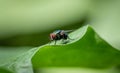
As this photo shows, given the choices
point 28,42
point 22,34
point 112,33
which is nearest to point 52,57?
point 112,33

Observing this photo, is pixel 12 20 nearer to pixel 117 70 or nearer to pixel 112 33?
pixel 112 33

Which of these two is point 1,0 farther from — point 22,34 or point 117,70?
point 117,70

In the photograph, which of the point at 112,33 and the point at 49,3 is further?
the point at 49,3

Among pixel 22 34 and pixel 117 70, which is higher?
pixel 22 34

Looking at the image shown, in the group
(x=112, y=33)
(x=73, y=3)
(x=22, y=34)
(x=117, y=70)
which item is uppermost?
(x=73, y=3)

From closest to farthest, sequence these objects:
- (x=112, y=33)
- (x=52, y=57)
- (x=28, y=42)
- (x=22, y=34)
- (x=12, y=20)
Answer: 1. (x=52, y=57)
2. (x=112, y=33)
3. (x=28, y=42)
4. (x=22, y=34)
5. (x=12, y=20)

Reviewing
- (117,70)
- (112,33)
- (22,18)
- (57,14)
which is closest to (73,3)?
(57,14)

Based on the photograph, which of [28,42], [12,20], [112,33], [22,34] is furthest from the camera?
[12,20]
